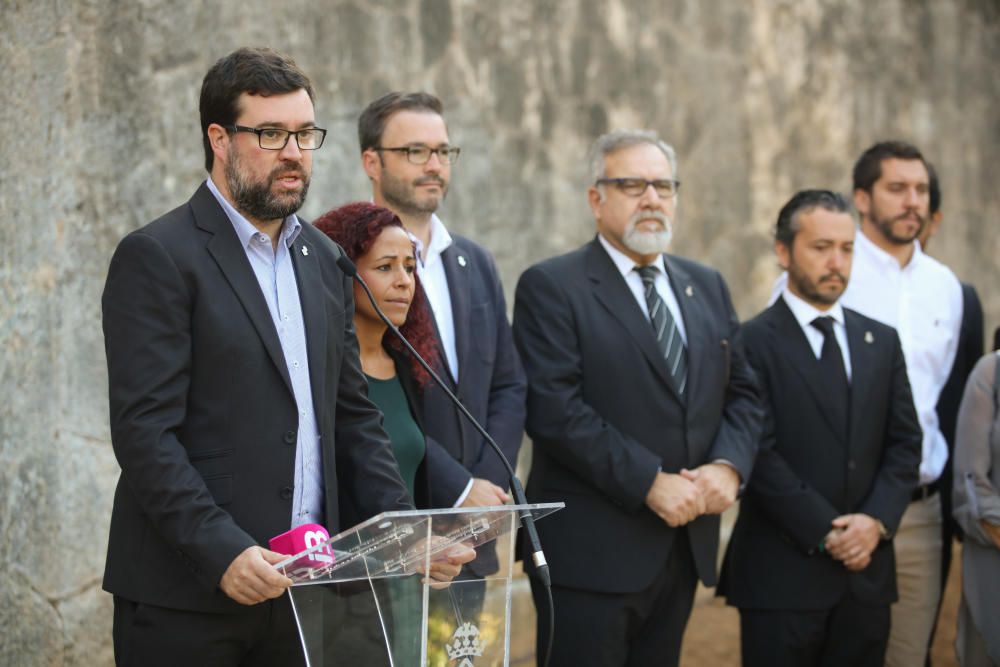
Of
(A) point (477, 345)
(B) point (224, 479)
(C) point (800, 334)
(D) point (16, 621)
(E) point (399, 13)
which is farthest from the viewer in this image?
(E) point (399, 13)

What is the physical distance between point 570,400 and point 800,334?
3.22 ft

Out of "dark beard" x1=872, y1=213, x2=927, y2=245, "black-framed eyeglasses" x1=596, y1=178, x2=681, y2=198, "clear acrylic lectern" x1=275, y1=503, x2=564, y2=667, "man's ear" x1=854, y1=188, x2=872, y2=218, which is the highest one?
"man's ear" x1=854, y1=188, x2=872, y2=218

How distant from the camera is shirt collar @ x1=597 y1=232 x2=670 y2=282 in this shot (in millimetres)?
4211

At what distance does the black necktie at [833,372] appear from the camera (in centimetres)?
436

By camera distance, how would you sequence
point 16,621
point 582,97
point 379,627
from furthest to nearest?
point 582,97 < point 16,621 < point 379,627

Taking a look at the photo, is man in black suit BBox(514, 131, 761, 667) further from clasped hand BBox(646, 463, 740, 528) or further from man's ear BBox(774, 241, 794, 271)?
man's ear BBox(774, 241, 794, 271)

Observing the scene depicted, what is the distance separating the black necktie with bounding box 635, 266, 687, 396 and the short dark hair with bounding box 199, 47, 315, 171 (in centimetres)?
169

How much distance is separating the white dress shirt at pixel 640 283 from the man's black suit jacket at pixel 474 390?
0.42 m

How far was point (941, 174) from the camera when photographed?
26.3 ft

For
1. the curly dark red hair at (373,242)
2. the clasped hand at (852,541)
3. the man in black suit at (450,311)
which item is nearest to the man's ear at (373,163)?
the man in black suit at (450,311)

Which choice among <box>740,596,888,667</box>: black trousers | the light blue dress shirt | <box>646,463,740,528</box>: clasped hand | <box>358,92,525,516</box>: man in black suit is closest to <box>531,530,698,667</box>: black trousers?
<box>646,463,740,528</box>: clasped hand

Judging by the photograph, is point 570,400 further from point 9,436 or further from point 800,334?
point 9,436

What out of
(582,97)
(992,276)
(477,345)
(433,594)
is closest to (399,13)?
(582,97)

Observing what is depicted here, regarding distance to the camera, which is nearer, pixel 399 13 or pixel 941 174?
pixel 399 13
